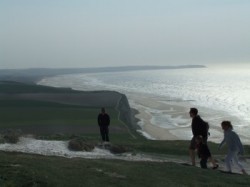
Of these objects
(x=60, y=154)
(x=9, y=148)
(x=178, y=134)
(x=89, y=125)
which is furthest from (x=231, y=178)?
(x=89, y=125)

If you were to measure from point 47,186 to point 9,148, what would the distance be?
29.2 ft

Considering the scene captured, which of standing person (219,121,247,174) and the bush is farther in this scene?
the bush

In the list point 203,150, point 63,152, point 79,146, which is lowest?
point 63,152

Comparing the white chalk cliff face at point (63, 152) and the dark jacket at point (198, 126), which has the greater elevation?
the dark jacket at point (198, 126)

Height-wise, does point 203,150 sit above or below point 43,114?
above

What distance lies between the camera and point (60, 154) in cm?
1917

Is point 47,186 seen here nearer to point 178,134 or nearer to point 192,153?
point 192,153

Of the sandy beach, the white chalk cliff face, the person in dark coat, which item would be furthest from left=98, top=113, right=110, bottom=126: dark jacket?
the sandy beach

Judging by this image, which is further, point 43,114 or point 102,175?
point 43,114

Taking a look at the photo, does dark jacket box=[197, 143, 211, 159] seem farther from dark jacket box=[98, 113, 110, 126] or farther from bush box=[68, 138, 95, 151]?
dark jacket box=[98, 113, 110, 126]

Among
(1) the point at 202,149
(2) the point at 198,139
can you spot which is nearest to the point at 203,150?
(1) the point at 202,149

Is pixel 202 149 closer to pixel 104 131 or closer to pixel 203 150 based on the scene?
pixel 203 150

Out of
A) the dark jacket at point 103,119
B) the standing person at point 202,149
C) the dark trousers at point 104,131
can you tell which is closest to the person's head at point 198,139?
the standing person at point 202,149

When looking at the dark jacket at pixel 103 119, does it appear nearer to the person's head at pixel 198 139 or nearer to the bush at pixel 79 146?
the bush at pixel 79 146
